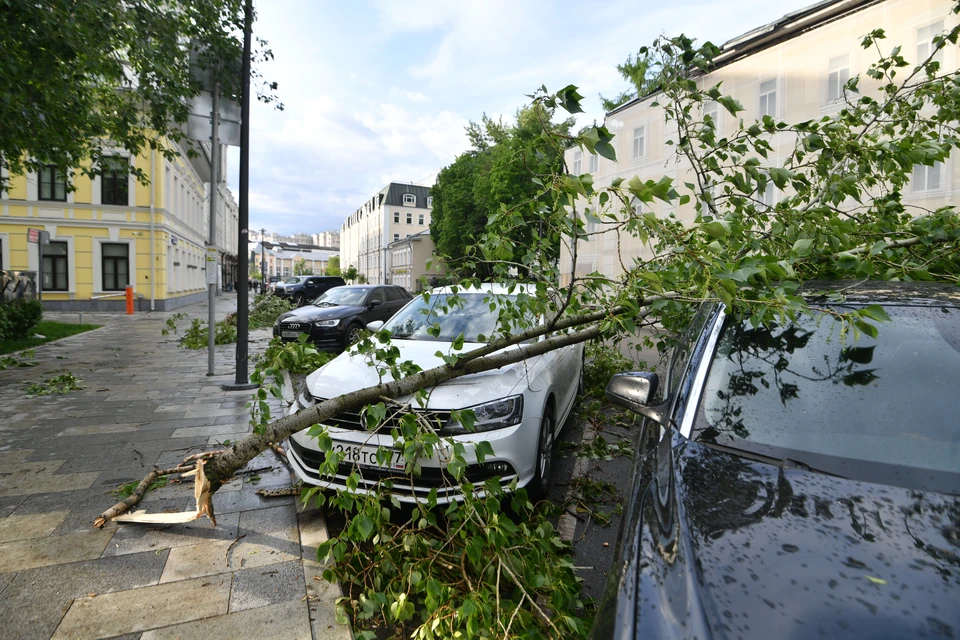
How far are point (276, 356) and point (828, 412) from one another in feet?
8.99

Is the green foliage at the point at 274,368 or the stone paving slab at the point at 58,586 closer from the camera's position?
the stone paving slab at the point at 58,586

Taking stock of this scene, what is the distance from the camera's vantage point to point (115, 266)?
24.8 m

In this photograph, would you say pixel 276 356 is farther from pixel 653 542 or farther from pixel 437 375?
pixel 653 542

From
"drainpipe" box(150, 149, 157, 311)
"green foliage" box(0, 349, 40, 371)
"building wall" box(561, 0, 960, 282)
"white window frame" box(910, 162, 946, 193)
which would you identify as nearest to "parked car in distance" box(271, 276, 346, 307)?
"drainpipe" box(150, 149, 157, 311)

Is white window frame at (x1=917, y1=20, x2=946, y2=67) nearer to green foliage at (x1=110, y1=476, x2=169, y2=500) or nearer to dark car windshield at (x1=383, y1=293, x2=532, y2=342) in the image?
dark car windshield at (x1=383, y1=293, x2=532, y2=342)

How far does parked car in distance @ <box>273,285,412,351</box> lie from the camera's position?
11.1 metres

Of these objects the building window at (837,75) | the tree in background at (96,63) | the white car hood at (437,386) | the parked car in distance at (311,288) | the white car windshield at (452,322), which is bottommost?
the white car hood at (437,386)

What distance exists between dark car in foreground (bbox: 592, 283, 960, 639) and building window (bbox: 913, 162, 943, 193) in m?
19.1

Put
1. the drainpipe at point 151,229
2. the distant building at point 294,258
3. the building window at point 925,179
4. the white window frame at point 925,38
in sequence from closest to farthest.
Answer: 1. the white window frame at point 925,38
2. the building window at point 925,179
3. the drainpipe at point 151,229
4. the distant building at point 294,258

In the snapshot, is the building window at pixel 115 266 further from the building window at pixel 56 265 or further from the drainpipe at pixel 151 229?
the building window at pixel 56 265

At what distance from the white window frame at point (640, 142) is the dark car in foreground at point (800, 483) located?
2596cm

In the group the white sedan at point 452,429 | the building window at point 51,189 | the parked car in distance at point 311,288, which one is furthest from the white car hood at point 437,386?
the parked car in distance at point 311,288

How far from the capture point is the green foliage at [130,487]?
3813 millimetres

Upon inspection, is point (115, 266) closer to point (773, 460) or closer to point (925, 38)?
point (773, 460)
